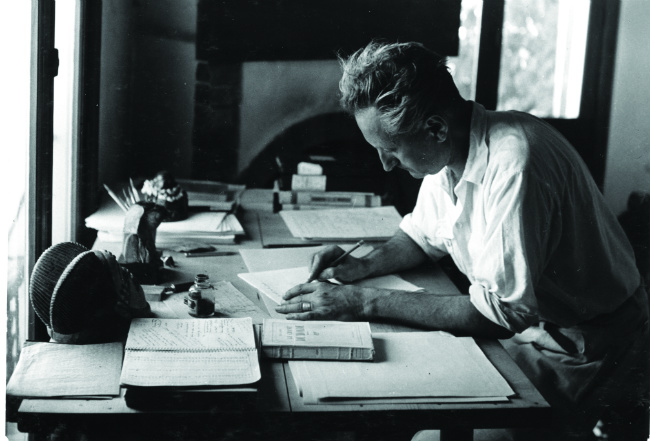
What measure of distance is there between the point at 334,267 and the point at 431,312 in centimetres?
40

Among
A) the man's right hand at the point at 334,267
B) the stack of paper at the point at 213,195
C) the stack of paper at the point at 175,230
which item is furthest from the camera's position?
the stack of paper at the point at 213,195

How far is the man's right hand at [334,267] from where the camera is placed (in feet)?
6.04

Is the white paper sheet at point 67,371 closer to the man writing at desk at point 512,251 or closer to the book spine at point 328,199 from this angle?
the man writing at desk at point 512,251

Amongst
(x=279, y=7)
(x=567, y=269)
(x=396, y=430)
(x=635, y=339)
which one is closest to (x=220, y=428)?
(x=396, y=430)

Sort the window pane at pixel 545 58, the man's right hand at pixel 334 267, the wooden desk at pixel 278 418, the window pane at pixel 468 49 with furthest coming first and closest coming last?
the window pane at pixel 545 58 < the window pane at pixel 468 49 < the man's right hand at pixel 334 267 < the wooden desk at pixel 278 418

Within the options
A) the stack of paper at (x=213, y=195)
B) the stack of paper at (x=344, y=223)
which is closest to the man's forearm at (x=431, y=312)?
the stack of paper at (x=344, y=223)

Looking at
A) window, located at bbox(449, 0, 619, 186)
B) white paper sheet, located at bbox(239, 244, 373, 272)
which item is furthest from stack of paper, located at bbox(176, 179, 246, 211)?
window, located at bbox(449, 0, 619, 186)

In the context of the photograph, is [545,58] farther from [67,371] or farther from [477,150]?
[67,371]

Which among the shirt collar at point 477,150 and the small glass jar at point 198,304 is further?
the shirt collar at point 477,150

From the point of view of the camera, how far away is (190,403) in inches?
45.1

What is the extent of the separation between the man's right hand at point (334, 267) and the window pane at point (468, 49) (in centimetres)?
143

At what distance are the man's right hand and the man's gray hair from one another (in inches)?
15.3

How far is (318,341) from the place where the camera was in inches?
53.6

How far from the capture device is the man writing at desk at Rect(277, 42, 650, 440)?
1490 millimetres
